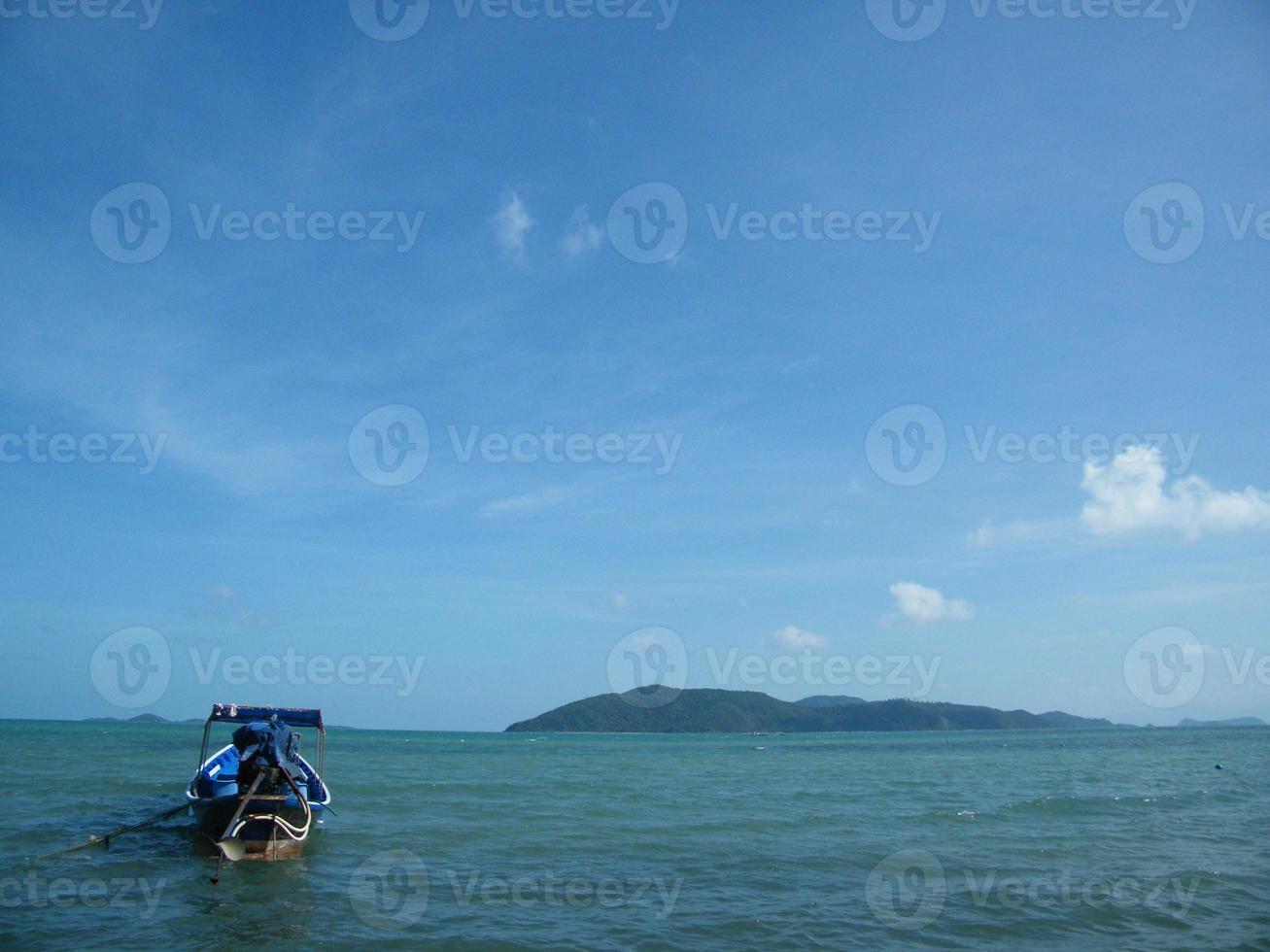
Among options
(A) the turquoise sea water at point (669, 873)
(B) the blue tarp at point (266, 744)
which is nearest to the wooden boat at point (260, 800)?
(B) the blue tarp at point (266, 744)

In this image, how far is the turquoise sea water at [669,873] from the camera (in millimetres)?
12328

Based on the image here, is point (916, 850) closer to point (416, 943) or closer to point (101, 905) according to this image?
point (416, 943)

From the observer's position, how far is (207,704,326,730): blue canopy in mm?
21297

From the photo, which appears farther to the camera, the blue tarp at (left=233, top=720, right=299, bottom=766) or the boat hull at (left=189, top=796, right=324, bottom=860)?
the blue tarp at (left=233, top=720, right=299, bottom=766)

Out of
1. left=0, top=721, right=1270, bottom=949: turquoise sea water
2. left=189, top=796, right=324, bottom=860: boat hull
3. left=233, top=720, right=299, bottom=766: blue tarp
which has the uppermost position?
left=233, top=720, right=299, bottom=766: blue tarp

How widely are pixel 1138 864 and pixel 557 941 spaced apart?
42.7 ft

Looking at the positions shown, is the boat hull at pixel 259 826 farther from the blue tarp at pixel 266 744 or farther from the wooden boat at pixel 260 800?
the blue tarp at pixel 266 744

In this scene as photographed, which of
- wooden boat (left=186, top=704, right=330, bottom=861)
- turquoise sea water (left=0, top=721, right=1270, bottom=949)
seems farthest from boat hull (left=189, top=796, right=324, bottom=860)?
turquoise sea water (left=0, top=721, right=1270, bottom=949)

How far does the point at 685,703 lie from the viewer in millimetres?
198875

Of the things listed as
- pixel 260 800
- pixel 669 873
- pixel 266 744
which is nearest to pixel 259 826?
pixel 260 800

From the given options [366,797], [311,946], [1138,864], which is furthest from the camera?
[366,797]

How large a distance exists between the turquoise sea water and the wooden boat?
569mm

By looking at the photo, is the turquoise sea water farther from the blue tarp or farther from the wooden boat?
the blue tarp

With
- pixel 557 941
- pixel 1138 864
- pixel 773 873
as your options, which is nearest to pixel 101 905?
pixel 557 941
